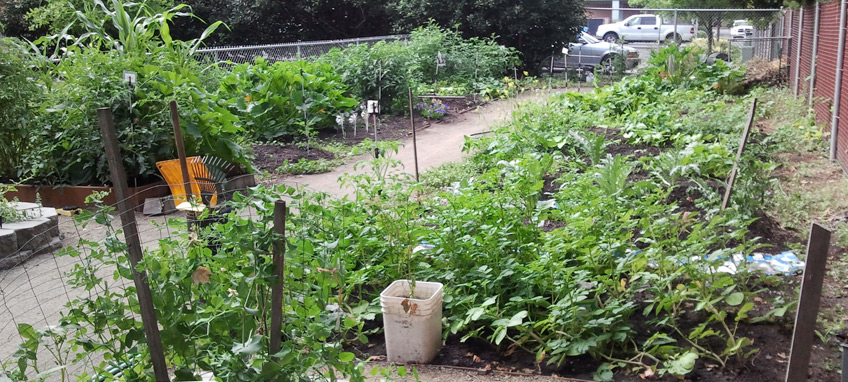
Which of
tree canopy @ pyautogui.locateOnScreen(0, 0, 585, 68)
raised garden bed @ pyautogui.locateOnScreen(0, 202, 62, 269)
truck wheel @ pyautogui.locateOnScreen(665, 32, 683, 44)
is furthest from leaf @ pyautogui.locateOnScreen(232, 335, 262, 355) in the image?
tree canopy @ pyautogui.locateOnScreen(0, 0, 585, 68)

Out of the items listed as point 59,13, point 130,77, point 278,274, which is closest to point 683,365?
point 278,274

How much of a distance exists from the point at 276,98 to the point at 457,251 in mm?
7565

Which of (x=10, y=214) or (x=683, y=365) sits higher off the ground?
(x=10, y=214)

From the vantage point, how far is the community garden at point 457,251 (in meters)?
2.71

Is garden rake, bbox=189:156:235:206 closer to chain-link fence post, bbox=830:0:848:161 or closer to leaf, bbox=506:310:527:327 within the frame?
leaf, bbox=506:310:527:327

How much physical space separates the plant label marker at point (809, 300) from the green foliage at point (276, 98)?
9.12m

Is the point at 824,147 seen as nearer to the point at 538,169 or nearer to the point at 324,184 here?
the point at 538,169

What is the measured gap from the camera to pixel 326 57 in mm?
14211

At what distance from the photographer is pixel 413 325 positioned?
397 cm

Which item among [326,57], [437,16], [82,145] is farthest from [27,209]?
[437,16]

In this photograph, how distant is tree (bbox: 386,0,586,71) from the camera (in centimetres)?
2088

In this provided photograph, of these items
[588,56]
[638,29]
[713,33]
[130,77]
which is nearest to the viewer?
[130,77]

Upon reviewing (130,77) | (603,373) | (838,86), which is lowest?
(603,373)

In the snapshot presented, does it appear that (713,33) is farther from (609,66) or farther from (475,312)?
(475,312)
